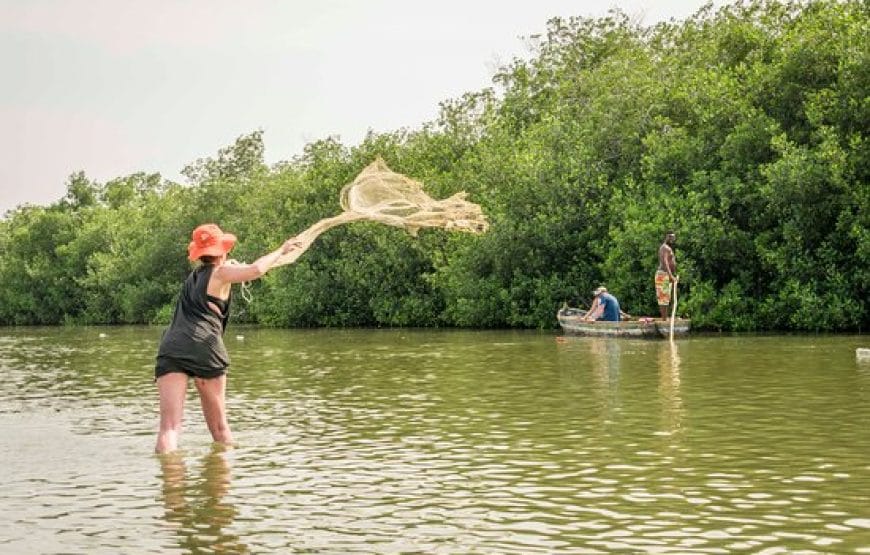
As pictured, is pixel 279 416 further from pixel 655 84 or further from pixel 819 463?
pixel 655 84

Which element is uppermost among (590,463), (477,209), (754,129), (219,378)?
(754,129)

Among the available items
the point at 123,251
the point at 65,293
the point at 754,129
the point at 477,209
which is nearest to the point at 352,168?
the point at 754,129

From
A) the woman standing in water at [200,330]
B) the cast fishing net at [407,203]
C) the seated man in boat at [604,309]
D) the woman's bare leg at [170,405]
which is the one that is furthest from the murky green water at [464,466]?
the seated man in boat at [604,309]

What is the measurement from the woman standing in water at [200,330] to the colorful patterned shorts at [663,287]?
2514cm

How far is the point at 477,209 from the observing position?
15.7m

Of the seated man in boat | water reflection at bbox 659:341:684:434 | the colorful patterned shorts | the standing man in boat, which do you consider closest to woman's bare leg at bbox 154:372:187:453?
water reflection at bbox 659:341:684:434

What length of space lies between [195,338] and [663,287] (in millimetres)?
26221

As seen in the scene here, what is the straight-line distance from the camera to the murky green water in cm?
871

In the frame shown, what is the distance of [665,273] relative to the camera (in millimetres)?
35969

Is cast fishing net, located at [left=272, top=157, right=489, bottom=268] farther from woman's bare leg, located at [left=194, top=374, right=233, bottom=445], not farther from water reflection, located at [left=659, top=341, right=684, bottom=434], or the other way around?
water reflection, located at [left=659, top=341, right=684, bottom=434]

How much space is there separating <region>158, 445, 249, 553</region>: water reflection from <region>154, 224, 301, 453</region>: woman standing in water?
2.14 feet

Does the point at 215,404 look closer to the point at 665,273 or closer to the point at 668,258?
the point at 668,258

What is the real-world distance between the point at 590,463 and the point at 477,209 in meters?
4.75

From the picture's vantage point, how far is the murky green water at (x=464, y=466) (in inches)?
343
